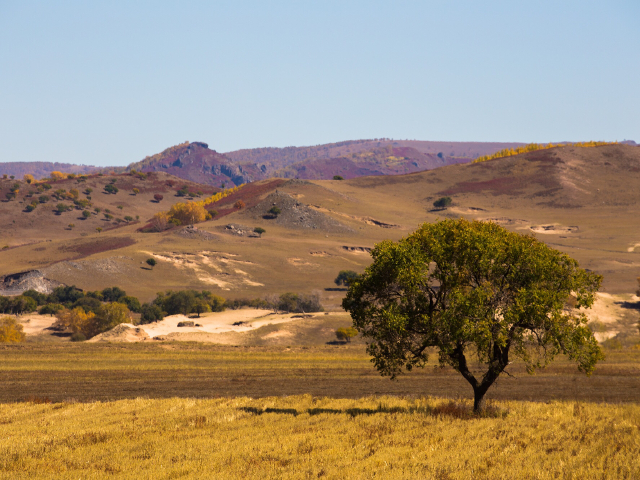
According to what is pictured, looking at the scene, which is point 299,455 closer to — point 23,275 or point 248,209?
point 23,275

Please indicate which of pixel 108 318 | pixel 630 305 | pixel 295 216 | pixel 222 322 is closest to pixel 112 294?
pixel 108 318

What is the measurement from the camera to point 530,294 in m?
24.6

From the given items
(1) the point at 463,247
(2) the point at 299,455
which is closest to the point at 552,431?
(1) the point at 463,247

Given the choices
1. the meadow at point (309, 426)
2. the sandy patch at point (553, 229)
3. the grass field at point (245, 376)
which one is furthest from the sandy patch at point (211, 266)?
the sandy patch at point (553, 229)

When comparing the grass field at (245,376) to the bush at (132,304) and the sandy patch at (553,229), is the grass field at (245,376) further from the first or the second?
the sandy patch at (553,229)

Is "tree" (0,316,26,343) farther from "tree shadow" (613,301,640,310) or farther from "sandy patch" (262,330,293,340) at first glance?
"tree shadow" (613,301,640,310)

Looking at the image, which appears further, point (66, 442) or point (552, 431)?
point (552, 431)

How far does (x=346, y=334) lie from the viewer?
73.0 meters

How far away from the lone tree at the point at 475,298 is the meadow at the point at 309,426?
3.06m

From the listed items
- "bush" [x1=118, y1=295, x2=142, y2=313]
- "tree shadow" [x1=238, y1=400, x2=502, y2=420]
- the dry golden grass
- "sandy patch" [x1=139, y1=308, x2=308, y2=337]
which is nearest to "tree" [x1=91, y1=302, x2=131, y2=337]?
"sandy patch" [x1=139, y1=308, x2=308, y2=337]

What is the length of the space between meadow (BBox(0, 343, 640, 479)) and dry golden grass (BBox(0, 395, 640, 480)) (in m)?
0.07

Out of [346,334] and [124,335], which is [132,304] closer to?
[124,335]

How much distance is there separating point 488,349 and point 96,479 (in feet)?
53.7

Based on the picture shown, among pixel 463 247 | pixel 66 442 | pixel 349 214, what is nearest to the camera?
pixel 66 442
